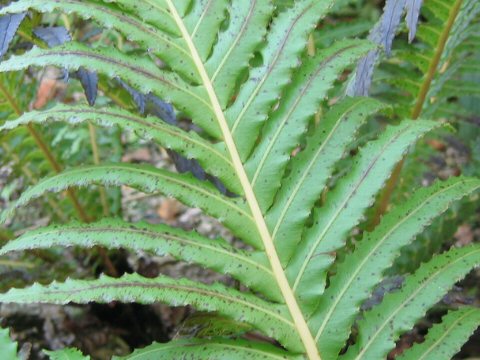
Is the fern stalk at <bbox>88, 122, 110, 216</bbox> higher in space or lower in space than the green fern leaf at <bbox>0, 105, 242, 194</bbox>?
higher

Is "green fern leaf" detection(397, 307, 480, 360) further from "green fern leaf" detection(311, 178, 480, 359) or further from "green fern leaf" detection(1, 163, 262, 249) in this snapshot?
"green fern leaf" detection(1, 163, 262, 249)

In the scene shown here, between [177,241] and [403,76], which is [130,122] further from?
[403,76]

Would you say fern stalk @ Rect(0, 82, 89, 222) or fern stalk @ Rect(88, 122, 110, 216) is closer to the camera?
fern stalk @ Rect(0, 82, 89, 222)

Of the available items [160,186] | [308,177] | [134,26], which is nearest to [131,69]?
[134,26]

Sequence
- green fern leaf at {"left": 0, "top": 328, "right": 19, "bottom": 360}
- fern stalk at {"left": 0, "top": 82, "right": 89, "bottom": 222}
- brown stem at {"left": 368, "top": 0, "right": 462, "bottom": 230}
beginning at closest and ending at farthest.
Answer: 1. green fern leaf at {"left": 0, "top": 328, "right": 19, "bottom": 360}
2. brown stem at {"left": 368, "top": 0, "right": 462, "bottom": 230}
3. fern stalk at {"left": 0, "top": 82, "right": 89, "bottom": 222}

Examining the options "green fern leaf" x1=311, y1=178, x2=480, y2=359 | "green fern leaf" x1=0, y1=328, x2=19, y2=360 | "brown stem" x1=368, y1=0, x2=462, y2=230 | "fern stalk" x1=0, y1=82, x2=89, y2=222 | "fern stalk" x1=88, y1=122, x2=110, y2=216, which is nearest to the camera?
"green fern leaf" x1=0, y1=328, x2=19, y2=360

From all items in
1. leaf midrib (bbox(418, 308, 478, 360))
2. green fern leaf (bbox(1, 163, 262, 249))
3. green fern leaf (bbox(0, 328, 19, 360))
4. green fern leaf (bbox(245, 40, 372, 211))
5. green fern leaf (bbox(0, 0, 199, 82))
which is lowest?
green fern leaf (bbox(0, 328, 19, 360))

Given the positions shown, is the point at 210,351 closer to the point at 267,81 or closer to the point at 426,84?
the point at 267,81

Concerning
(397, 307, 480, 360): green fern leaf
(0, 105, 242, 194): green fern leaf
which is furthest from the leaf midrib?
(0, 105, 242, 194): green fern leaf
